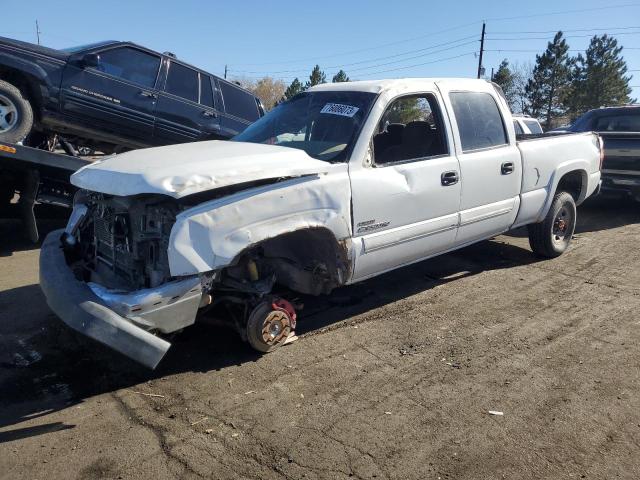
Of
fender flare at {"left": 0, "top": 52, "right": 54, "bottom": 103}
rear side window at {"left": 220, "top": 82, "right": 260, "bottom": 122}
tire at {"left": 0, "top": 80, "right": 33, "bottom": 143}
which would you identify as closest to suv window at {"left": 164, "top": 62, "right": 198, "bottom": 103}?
rear side window at {"left": 220, "top": 82, "right": 260, "bottom": 122}

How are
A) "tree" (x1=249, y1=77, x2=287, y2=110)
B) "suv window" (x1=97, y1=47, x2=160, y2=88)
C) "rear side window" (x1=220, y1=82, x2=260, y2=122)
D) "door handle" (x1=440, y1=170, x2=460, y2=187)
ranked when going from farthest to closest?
"tree" (x1=249, y1=77, x2=287, y2=110)
"rear side window" (x1=220, y1=82, x2=260, y2=122)
"suv window" (x1=97, y1=47, x2=160, y2=88)
"door handle" (x1=440, y1=170, x2=460, y2=187)

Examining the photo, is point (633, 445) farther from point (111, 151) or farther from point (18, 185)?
point (111, 151)

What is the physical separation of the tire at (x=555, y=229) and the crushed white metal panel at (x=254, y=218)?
3.32 m

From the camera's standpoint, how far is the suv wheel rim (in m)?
6.13

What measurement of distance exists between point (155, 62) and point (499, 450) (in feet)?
23.7

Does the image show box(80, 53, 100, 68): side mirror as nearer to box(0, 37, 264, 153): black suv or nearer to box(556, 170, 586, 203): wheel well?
box(0, 37, 264, 153): black suv

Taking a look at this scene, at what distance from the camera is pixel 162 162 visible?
138 inches

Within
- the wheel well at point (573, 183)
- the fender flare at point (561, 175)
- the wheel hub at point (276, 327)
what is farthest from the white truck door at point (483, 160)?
the wheel hub at point (276, 327)

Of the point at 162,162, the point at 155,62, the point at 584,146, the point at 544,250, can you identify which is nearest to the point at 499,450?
the point at 162,162

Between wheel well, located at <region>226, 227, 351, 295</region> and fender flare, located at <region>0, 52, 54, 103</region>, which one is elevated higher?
fender flare, located at <region>0, 52, 54, 103</region>

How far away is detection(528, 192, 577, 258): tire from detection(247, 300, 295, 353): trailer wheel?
3.68 m

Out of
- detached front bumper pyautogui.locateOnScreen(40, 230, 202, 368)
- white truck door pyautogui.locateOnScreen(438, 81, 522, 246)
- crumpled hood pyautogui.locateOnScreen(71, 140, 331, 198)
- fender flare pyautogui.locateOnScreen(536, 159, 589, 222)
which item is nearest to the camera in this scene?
detached front bumper pyautogui.locateOnScreen(40, 230, 202, 368)

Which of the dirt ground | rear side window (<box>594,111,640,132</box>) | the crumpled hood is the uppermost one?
rear side window (<box>594,111,640,132</box>)

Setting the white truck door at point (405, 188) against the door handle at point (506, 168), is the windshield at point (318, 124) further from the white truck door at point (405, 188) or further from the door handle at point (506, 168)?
the door handle at point (506, 168)
